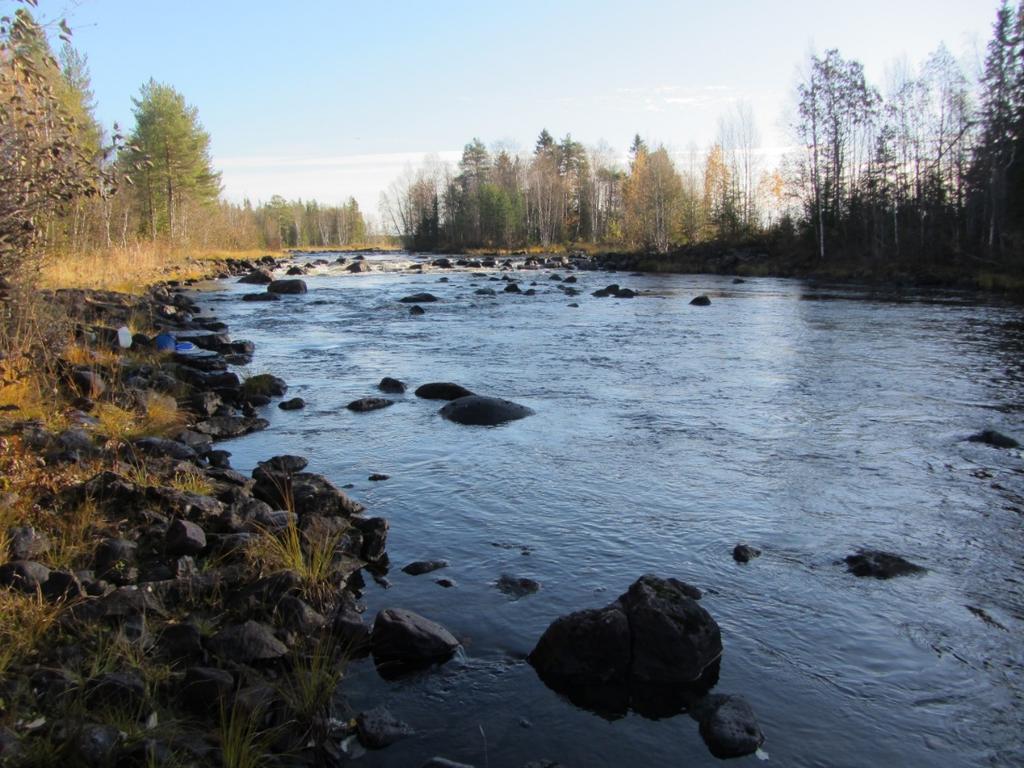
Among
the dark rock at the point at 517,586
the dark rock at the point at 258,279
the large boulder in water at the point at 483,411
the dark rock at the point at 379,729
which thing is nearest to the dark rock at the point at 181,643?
the dark rock at the point at 379,729

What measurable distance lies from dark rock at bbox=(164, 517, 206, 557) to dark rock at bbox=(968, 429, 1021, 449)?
9.44 metres

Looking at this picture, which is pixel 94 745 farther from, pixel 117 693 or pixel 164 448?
pixel 164 448

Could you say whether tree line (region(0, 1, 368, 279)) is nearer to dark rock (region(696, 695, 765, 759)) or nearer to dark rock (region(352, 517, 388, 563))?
dark rock (region(352, 517, 388, 563))

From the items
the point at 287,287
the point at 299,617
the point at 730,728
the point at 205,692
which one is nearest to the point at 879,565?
the point at 730,728

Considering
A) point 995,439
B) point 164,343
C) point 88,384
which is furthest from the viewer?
point 164,343

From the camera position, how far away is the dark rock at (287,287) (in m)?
35.2

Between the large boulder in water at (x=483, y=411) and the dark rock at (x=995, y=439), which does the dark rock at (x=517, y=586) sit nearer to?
the large boulder in water at (x=483, y=411)

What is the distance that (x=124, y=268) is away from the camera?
28.5 metres

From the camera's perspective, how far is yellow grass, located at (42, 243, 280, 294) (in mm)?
20980

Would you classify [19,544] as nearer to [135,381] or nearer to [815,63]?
[135,381]

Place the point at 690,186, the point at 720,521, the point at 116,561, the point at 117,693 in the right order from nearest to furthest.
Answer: the point at 117,693 → the point at 116,561 → the point at 720,521 → the point at 690,186

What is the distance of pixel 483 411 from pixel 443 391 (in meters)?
1.66

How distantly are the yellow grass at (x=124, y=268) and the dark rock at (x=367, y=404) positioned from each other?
471cm

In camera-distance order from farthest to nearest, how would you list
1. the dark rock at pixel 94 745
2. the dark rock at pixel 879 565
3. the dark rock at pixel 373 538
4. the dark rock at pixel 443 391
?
the dark rock at pixel 443 391 < the dark rock at pixel 373 538 < the dark rock at pixel 879 565 < the dark rock at pixel 94 745
